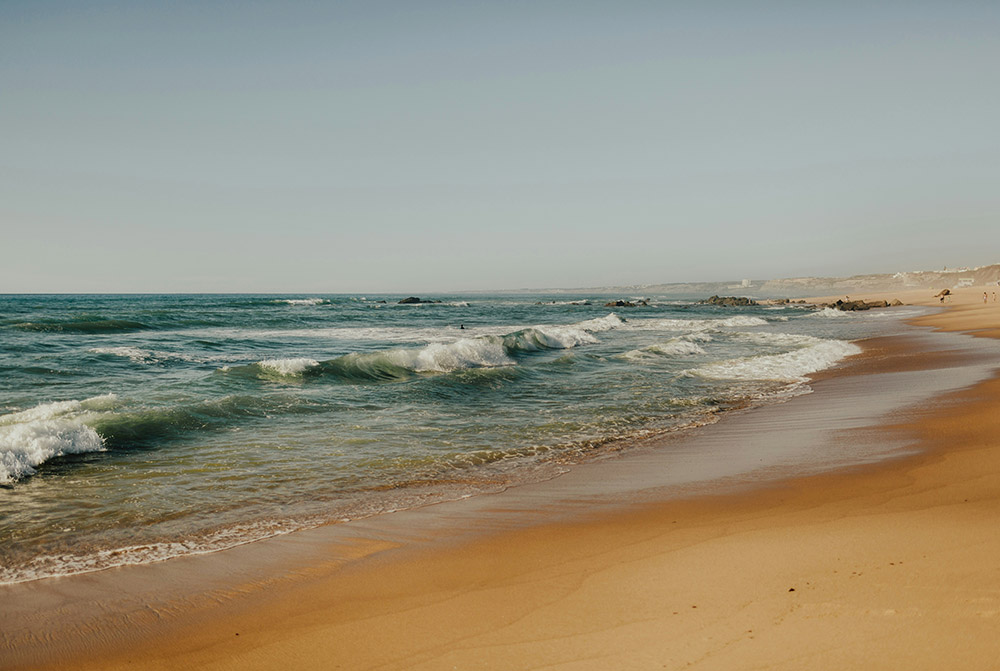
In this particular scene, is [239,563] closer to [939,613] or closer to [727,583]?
[727,583]

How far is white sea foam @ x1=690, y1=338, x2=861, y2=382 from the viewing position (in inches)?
564

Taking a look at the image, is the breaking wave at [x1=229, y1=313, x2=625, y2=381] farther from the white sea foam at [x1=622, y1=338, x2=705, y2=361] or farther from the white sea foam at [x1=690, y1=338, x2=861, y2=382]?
the white sea foam at [x1=690, y1=338, x2=861, y2=382]

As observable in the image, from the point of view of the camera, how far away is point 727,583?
330 centimetres

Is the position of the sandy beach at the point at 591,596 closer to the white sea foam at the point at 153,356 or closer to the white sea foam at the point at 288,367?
the white sea foam at the point at 288,367

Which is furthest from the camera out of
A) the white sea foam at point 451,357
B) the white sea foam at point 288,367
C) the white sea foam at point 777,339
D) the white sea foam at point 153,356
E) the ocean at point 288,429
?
the white sea foam at point 777,339

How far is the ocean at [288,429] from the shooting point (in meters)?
5.12

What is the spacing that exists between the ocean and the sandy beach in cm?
92

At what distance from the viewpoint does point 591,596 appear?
3332 mm

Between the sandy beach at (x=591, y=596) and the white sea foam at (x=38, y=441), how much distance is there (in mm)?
3501

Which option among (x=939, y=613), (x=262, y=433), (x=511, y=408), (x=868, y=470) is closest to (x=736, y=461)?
(x=868, y=470)

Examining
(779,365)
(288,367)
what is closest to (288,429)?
(288,367)

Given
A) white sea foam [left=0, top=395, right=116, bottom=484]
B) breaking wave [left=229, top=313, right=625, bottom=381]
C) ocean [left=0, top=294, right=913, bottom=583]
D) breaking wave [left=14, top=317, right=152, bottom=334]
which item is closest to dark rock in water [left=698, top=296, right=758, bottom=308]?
ocean [left=0, top=294, right=913, bottom=583]

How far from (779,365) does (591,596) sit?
14.6 metres

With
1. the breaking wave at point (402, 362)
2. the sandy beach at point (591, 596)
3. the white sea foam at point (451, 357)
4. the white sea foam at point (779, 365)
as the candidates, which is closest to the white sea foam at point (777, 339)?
the white sea foam at point (779, 365)
